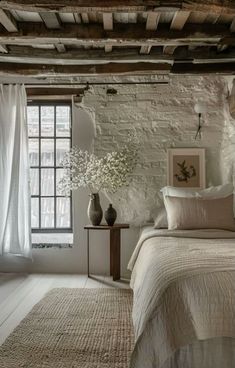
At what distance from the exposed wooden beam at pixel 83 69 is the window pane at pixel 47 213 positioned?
1525mm

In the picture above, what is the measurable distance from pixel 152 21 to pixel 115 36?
36 cm

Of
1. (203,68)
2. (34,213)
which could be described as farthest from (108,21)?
(34,213)

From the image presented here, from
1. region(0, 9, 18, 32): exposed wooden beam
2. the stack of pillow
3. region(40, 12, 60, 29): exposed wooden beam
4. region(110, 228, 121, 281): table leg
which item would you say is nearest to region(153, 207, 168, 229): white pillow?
the stack of pillow

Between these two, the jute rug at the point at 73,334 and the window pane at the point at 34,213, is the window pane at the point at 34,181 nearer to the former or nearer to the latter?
the window pane at the point at 34,213

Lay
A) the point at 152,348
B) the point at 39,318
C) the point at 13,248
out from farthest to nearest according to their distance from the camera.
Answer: the point at 13,248, the point at 39,318, the point at 152,348

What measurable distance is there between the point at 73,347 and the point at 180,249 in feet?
3.18

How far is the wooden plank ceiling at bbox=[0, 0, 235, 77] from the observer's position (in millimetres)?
2937

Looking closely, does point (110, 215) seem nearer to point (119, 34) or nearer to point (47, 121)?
point (47, 121)

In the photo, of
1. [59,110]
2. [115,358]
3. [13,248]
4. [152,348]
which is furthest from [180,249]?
[59,110]

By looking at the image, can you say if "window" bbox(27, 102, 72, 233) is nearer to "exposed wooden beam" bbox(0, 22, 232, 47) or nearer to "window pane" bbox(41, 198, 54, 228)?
"window pane" bbox(41, 198, 54, 228)

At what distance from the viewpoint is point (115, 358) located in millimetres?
2713

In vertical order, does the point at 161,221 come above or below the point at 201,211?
below

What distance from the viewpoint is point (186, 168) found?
16.5ft

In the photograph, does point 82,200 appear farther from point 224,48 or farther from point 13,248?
point 224,48
